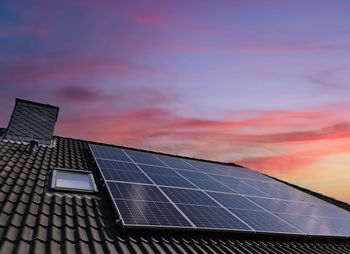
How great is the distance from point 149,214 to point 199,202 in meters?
2.29

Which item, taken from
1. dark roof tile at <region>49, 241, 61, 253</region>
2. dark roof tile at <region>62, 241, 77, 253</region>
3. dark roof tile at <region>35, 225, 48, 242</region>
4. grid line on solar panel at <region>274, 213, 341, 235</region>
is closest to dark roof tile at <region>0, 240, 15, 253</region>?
dark roof tile at <region>35, 225, 48, 242</region>

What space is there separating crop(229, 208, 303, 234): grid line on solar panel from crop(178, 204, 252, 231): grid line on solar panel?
447mm

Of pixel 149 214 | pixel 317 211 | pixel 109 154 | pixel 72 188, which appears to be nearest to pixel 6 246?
pixel 72 188

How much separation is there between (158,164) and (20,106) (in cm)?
794

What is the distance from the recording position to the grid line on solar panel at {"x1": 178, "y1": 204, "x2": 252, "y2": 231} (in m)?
7.41

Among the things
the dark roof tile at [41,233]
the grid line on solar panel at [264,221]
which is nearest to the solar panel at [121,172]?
the dark roof tile at [41,233]

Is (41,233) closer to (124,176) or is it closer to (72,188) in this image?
(72,188)

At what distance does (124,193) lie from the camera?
771 cm

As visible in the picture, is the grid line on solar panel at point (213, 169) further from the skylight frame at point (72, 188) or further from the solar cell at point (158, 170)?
the skylight frame at point (72, 188)

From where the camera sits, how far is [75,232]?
577 centimetres

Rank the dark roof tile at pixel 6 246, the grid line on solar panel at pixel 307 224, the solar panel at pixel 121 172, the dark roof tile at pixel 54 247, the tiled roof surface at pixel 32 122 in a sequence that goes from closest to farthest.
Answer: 1. the dark roof tile at pixel 6 246
2. the dark roof tile at pixel 54 247
3. the solar panel at pixel 121 172
4. the grid line on solar panel at pixel 307 224
5. the tiled roof surface at pixel 32 122

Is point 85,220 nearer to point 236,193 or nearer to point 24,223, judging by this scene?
point 24,223

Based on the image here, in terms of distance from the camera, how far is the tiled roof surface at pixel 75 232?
5270mm

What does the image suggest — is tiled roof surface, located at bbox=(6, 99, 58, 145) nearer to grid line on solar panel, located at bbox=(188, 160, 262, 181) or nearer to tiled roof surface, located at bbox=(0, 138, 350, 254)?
tiled roof surface, located at bbox=(0, 138, 350, 254)
